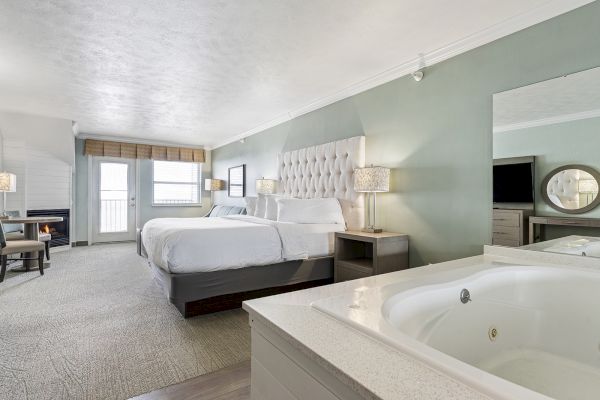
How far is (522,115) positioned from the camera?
2.11m

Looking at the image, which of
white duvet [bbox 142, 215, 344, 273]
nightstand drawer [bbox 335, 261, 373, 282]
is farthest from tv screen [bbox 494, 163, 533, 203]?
white duvet [bbox 142, 215, 344, 273]

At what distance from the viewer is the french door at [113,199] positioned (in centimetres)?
632

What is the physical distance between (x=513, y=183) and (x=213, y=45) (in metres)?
2.48

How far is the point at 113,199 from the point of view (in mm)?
6516

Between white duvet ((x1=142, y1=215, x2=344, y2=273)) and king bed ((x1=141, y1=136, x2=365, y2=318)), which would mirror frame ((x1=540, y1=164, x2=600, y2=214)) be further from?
white duvet ((x1=142, y1=215, x2=344, y2=273))

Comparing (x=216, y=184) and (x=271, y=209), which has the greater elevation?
(x=216, y=184)

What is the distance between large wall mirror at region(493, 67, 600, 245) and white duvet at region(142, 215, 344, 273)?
5.23 feet

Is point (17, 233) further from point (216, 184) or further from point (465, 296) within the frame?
point (465, 296)

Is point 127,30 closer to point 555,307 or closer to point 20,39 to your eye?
point 20,39

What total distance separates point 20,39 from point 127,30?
951 millimetres

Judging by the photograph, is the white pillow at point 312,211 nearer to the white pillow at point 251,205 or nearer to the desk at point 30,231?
the white pillow at point 251,205

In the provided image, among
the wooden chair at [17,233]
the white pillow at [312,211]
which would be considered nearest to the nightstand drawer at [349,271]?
the white pillow at [312,211]

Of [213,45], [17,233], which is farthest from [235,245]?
[17,233]

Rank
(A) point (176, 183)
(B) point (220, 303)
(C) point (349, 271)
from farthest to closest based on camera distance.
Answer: (A) point (176, 183)
(C) point (349, 271)
(B) point (220, 303)
